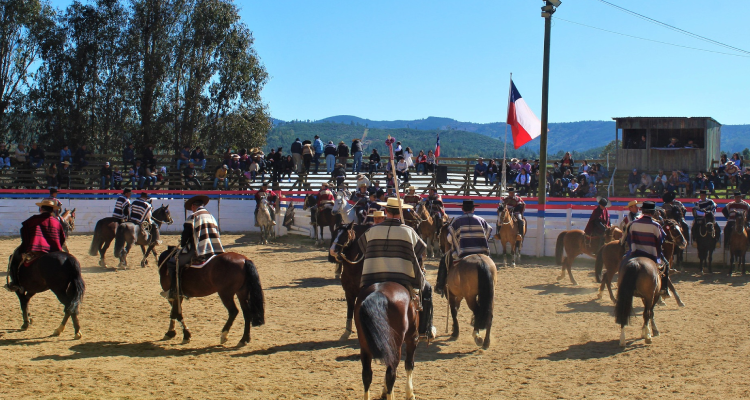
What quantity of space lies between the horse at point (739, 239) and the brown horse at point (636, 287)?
8.64 meters

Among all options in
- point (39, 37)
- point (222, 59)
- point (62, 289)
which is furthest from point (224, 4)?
point (62, 289)

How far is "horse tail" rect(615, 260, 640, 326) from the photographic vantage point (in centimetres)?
1012

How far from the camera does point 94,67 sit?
39.2 meters

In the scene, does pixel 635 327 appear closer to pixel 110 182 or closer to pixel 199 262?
pixel 199 262

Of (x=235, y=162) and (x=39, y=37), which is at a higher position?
(x=39, y=37)

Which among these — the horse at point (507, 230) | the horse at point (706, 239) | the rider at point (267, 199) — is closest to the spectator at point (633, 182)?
the horse at point (706, 239)

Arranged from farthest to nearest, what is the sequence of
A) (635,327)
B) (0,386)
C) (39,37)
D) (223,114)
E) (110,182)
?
(223,114) < (39,37) < (110,182) < (635,327) < (0,386)

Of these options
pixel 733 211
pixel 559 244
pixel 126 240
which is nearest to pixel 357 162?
pixel 126 240

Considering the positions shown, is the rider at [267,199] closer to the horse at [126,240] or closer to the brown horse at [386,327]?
the horse at [126,240]

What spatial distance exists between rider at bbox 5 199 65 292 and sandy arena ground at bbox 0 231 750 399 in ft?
3.65

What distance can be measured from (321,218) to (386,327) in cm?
1600

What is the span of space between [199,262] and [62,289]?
2196mm

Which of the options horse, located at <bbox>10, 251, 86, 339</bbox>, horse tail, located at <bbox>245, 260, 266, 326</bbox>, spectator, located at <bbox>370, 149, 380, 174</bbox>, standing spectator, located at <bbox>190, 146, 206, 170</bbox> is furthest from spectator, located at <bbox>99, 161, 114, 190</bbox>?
horse tail, located at <bbox>245, 260, 266, 326</bbox>

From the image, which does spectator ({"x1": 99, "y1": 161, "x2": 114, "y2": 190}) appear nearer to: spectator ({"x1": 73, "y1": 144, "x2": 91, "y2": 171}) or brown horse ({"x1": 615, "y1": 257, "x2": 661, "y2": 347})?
spectator ({"x1": 73, "y1": 144, "x2": 91, "y2": 171})
